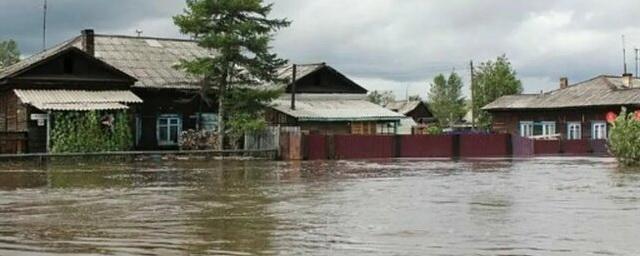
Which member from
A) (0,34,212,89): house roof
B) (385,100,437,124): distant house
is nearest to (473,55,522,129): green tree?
(385,100,437,124): distant house

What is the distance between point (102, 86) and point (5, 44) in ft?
183

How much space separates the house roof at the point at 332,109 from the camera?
47281 millimetres

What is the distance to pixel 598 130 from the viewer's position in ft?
190

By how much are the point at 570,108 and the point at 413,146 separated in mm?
20812

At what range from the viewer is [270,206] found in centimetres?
1523

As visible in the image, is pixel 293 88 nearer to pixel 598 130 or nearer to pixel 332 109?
pixel 332 109

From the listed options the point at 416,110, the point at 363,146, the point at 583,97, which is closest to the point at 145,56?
the point at 363,146

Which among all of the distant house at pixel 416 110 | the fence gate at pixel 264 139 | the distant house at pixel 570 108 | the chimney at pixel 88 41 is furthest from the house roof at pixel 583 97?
the chimney at pixel 88 41

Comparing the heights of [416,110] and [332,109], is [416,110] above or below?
above

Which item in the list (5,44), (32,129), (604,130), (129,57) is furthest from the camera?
(5,44)

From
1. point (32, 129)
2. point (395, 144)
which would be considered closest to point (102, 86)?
point (32, 129)

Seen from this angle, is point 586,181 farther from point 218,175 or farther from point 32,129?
point 32,129

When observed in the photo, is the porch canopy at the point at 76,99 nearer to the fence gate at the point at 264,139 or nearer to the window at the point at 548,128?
the fence gate at the point at 264,139

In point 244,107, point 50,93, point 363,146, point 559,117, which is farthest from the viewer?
point 559,117
